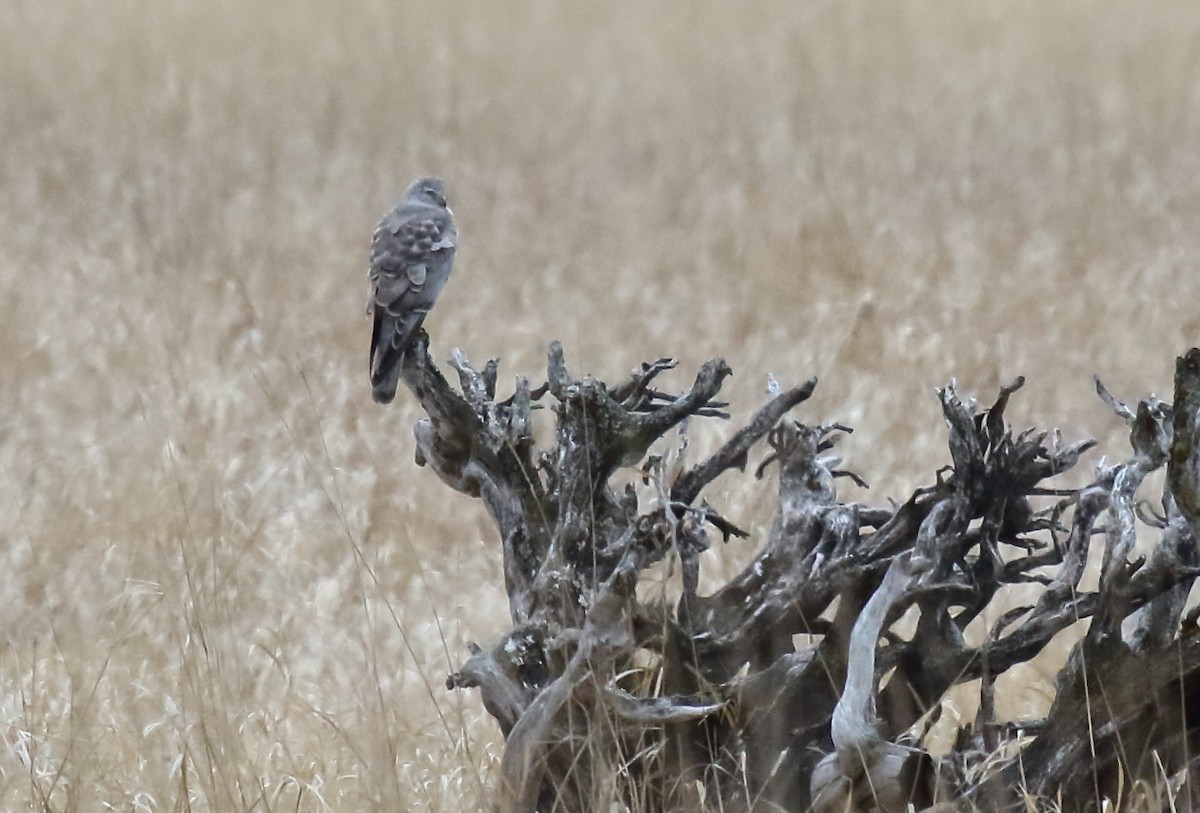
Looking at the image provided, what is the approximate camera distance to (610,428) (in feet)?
9.80

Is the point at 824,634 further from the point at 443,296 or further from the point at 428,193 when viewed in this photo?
the point at 443,296

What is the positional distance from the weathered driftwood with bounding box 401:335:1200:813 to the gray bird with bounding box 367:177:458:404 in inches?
29.0

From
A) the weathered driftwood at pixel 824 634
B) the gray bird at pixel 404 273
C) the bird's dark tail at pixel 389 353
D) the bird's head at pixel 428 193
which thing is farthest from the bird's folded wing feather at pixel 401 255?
the weathered driftwood at pixel 824 634

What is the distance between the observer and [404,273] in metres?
4.21

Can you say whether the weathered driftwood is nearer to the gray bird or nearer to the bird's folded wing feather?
the gray bird

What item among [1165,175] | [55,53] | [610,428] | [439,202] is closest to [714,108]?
[1165,175]

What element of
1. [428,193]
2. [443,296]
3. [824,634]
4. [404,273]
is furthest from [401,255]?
[443,296]

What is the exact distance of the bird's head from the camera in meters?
5.04

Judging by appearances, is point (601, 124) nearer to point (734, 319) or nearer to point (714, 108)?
point (714, 108)

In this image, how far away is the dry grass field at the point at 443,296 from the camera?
11.9ft

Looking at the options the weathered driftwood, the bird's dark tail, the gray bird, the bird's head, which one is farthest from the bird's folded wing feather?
the weathered driftwood

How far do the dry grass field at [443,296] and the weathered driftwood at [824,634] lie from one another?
0.74 feet

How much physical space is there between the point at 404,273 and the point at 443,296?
12.7 ft

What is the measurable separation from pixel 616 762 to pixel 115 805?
105 centimetres
